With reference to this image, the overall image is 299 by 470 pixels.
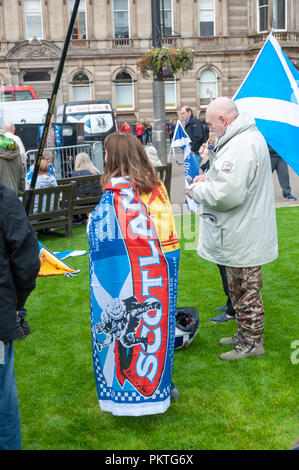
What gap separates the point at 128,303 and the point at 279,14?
3901cm

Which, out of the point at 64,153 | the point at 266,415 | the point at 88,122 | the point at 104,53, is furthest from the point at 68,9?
the point at 266,415

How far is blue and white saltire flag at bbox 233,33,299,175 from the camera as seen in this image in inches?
227

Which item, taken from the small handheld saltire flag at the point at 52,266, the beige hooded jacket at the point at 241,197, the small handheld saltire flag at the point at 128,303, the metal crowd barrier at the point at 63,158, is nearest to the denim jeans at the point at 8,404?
the small handheld saltire flag at the point at 128,303

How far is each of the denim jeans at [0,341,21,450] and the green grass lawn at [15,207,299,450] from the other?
0.51 metres

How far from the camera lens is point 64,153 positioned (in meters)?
14.4

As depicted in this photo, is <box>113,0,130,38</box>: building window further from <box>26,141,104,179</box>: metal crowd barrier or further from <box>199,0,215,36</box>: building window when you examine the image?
<box>26,141,104,179</box>: metal crowd barrier

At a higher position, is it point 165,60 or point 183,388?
point 165,60

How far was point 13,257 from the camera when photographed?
310 centimetres

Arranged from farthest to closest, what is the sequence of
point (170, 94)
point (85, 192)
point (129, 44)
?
point (170, 94) → point (129, 44) → point (85, 192)

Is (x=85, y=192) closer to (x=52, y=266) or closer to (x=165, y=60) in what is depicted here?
(x=52, y=266)

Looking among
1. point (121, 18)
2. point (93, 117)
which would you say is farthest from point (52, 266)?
point (121, 18)

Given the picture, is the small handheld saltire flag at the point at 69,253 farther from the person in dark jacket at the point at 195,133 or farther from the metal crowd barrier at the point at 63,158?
the metal crowd barrier at the point at 63,158

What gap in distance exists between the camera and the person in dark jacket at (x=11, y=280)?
3.04m

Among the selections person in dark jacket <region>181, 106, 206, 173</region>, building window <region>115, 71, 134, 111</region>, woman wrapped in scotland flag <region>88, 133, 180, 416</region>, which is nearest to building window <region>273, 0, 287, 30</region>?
building window <region>115, 71, 134, 111</region>
